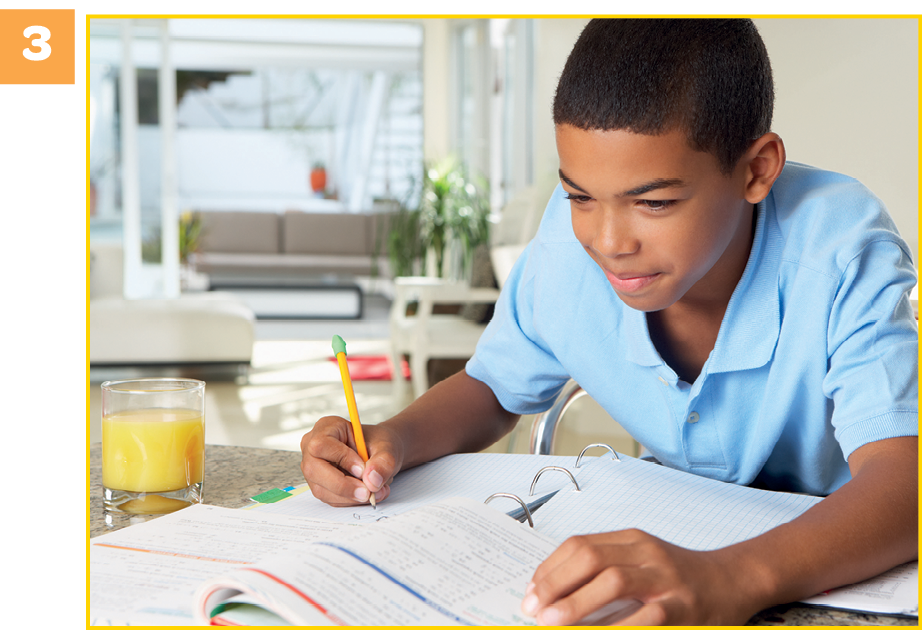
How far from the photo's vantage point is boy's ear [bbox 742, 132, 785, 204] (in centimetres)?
78

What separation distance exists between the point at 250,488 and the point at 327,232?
27.5 feet

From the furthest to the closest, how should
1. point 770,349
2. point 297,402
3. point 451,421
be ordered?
1. point 297,402
2. point 451,421
3. point 770,349

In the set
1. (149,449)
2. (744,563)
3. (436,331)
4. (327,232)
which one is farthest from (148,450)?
(327,232)

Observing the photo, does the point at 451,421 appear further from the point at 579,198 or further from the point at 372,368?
the point at 372,368

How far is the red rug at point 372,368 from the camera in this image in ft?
15.5

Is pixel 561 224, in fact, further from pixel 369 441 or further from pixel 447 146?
pixel 447 146

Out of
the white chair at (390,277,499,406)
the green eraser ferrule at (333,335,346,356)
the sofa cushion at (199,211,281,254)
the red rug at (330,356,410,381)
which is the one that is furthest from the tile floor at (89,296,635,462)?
the sofa cushion at (199,211,281,254)

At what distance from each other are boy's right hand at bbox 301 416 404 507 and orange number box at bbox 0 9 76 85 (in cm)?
37

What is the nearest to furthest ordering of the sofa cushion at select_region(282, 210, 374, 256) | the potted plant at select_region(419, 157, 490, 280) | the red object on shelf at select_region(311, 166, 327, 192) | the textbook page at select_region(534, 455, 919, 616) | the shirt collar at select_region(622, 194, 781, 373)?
the textbook page at select_region(534, 455, 919, 616), the shirt collar at select_region(622, 194, 781, 373), the potted plant at select_region(419, 157, 490, 280), the sofa cushion at select_region(282, 210, 374, 256), the red object on shelf at select_region(311, 166, 327, 192)

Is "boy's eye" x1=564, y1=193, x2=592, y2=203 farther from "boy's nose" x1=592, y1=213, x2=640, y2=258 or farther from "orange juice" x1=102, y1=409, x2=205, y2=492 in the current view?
"orange juice" x1=102, y1=409, x2=205, y2=492

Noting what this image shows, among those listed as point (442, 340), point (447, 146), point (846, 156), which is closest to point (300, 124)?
point (447, 146)

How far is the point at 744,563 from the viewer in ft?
1.82

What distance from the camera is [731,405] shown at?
0.86 m

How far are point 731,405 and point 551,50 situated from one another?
3693mm
